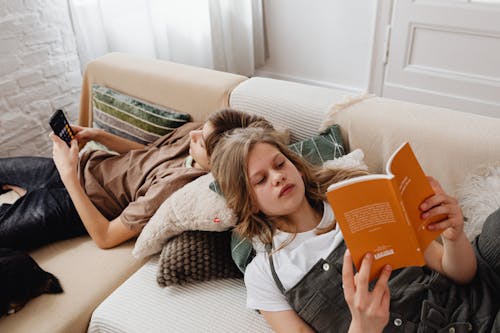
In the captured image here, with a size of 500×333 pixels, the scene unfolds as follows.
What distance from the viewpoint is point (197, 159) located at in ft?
4.53

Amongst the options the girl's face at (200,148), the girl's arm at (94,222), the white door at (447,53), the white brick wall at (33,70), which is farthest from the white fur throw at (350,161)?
the white brick wall at (33,70)

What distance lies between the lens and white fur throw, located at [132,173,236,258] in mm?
1169

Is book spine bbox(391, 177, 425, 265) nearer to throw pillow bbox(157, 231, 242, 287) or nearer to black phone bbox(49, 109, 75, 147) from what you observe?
throw pillow bbox(157, 231, 242, 287)

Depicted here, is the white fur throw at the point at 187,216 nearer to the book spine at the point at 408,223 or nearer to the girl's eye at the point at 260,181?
the girl's eye at the point at 260,181

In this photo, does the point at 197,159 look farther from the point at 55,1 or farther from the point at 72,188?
the point at 55,1

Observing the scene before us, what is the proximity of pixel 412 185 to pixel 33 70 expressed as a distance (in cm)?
212

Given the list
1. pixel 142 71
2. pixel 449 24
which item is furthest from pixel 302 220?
pixel 449 24

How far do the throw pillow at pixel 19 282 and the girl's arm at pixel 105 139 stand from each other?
56cm

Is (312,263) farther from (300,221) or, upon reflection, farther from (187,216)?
(187,216)

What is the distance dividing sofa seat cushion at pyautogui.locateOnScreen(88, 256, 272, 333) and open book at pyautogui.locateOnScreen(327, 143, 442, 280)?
1.58 feet

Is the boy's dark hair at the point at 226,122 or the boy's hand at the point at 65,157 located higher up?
the boy's dark hair at the point at 226,122

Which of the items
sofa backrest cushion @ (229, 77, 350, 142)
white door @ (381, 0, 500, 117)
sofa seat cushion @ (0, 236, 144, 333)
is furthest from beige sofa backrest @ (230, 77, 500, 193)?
white door @ (381, 0, 500, 117)

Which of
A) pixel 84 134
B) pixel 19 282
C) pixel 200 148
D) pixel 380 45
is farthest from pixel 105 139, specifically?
pixel 380 45

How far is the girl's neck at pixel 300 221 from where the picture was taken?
43.7 inches
